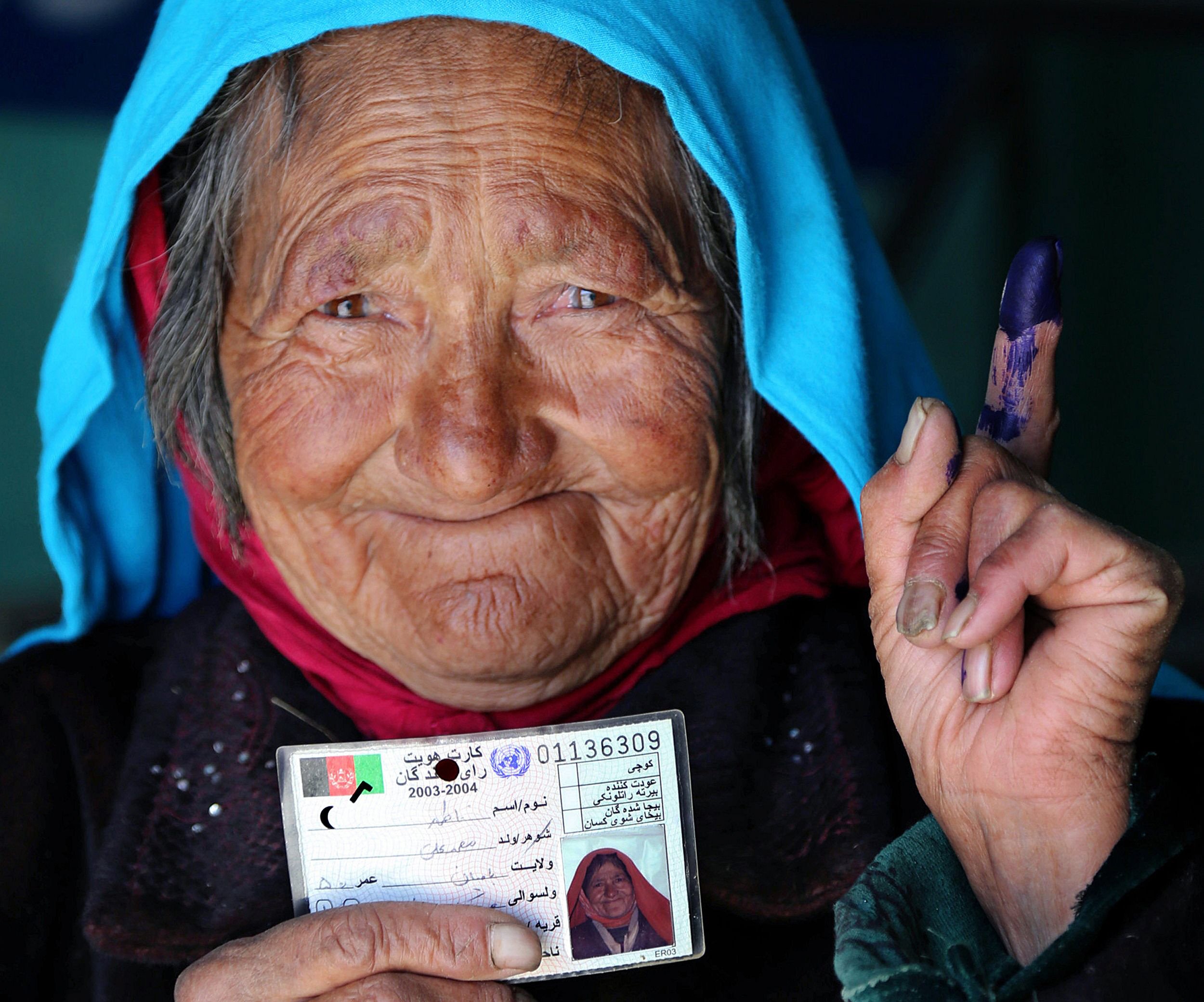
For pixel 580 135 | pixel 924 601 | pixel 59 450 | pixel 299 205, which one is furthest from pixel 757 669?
pixel 59 450

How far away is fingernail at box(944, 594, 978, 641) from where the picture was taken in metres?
1.11

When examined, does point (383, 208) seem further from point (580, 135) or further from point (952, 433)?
point (952, 433)

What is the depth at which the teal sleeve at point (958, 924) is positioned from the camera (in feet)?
3.83

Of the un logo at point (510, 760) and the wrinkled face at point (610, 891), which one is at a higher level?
the un logo at point (510, 760)

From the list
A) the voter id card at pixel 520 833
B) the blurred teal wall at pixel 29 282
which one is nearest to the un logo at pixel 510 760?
the voter id card at pixel 520 833

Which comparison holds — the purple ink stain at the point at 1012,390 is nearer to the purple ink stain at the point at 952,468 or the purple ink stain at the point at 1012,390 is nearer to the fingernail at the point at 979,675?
the purple ink stain at the point at 952,468

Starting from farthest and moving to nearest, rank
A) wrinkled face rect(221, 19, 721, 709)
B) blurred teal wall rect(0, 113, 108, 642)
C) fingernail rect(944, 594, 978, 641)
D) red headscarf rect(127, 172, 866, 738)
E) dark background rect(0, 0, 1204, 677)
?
blurred teal wall rect(0, 113, 108, 642), dark background rect(0, 0, 1204, 677), red headscarf rect(127, 172, 866, 738), wrinkled face rect(221, 19, 721, 709), fingernail rect(944, 594, 978, 641)

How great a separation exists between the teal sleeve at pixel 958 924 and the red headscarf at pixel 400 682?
1.67 feet

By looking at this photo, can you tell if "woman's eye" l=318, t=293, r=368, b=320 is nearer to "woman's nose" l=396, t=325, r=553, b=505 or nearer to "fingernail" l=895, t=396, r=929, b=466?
"woman's nose" l=396, t=325, r=553, b=505

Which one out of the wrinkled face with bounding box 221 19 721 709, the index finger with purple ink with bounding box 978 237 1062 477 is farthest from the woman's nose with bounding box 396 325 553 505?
the index finger with purple ink with bounding box 978 237 1062 477

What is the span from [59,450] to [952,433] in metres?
1.22

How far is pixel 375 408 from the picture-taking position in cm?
147

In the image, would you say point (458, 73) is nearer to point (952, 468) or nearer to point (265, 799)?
point (952, 468)

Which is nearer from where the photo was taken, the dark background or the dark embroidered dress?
the dark embroidered dress
